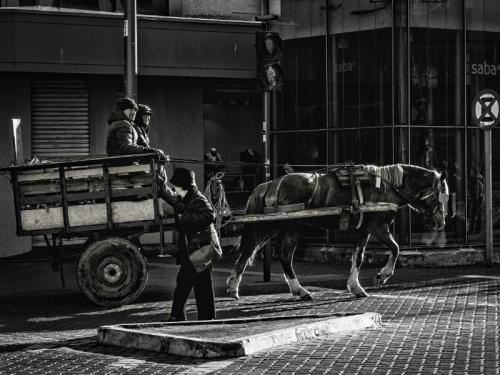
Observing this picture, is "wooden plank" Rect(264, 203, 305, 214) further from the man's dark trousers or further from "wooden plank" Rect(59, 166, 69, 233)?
the man's dark trousers

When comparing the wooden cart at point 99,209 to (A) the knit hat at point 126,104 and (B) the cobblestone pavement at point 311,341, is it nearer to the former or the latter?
(B) the cobblestone pavement at point 311,341

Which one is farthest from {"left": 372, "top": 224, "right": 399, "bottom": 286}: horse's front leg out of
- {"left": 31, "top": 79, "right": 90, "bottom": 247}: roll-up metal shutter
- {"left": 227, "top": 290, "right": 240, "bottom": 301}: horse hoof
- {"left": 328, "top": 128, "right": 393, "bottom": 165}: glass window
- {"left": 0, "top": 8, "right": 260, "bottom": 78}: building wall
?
{"left": 31, "top": 79, "right": 90, "bottom": 247}: roll-up metal shutter

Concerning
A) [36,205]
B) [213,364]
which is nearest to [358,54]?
[36,205]

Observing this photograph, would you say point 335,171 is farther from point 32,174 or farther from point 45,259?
point 45,259

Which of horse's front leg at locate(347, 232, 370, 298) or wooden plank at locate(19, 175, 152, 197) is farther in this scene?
horse's front leg at locate(347, 232, 370, 298)

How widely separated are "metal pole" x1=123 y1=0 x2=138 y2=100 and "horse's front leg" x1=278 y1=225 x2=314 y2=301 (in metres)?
3.18

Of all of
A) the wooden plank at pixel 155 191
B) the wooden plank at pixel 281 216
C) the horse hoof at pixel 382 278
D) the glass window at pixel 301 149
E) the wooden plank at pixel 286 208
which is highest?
the glass window at pixel 301 149

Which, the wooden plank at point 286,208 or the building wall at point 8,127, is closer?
the wooden plank at point 286,208

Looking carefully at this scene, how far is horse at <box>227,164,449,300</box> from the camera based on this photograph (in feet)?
44.9

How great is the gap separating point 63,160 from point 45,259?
6.68m

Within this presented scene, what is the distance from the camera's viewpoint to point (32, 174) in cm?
1262

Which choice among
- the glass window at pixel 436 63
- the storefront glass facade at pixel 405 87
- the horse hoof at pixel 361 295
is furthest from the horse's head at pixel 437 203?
the glass window at pixel 436 63

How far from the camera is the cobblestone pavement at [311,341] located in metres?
8.83

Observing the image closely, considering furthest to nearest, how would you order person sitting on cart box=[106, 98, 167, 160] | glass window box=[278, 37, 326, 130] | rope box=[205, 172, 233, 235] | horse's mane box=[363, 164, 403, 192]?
glass window box=[278, 37, 326, 130] < rope box=[205, 172, 233, 235] < horse's mane box=[363, 164, 403, 192] < person sitting on cart box=[106, 98, 167, 160]
